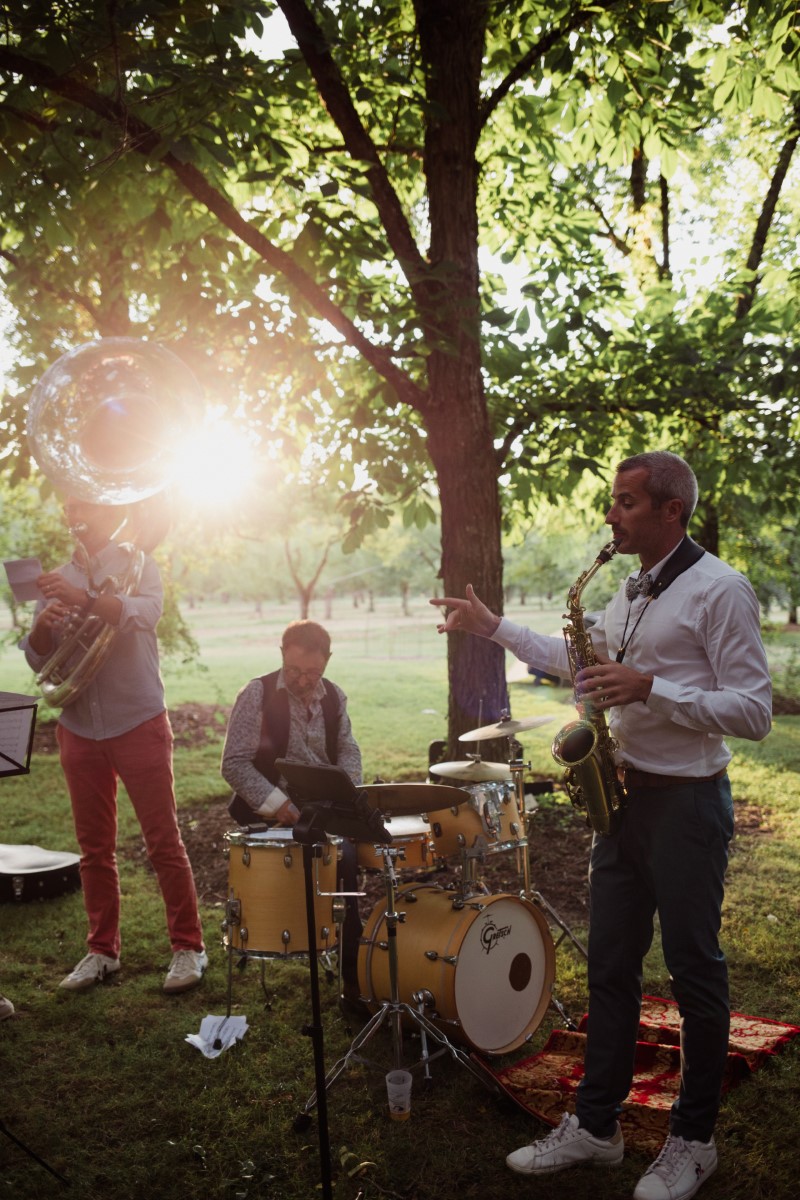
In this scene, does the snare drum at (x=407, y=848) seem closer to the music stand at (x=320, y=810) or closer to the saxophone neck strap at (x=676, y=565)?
the music stand at (x=320, y=810)

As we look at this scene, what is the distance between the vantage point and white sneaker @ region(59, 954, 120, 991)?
15.8 feet

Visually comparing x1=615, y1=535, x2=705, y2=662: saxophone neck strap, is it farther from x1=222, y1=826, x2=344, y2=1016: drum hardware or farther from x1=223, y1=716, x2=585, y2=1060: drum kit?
x1=222, y1=826, x2=344, y2=1016: drum hardware

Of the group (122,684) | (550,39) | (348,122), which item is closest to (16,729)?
(122,684)

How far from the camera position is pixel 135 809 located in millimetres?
4781

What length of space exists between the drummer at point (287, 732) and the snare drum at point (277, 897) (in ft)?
0.94

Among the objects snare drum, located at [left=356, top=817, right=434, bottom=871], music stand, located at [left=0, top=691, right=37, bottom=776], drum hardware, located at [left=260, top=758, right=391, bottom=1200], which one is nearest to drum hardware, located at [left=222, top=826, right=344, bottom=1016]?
snare drum, located at [left=356, top=817, right=434, bottom=871]

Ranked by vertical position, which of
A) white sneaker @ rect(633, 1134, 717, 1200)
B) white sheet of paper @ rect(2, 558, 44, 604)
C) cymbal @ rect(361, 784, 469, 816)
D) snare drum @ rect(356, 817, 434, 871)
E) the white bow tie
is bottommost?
white sneaker @ rect(633, 1134, 717, 1200)

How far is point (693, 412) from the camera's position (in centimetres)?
743

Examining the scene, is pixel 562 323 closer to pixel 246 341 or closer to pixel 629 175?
pixel 246 341

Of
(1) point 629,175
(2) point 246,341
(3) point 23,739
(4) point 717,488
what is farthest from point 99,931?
(1) point 629,175

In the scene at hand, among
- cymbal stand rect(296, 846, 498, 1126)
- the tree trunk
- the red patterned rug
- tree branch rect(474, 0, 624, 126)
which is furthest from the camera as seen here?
the tree trunk

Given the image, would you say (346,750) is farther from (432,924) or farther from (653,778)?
(653,778)

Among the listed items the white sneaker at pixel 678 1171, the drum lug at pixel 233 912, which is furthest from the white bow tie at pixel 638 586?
the drum lug at pixel 233 912

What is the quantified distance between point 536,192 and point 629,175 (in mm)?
5398
